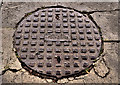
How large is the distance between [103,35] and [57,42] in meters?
0.83

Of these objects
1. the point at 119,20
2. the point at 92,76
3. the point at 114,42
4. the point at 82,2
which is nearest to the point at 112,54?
the point at 114,42

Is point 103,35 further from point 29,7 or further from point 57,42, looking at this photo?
point 29,7

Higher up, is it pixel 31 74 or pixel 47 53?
pixel 47 53

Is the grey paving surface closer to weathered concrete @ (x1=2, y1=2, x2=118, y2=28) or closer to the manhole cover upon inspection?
weathered concrete @ (x1=2, y1=2, x2=118, y2=28)

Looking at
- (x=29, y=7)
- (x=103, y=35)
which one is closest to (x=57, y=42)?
(x=103, y=35)

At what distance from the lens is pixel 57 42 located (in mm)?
2801

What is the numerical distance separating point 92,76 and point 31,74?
90cm

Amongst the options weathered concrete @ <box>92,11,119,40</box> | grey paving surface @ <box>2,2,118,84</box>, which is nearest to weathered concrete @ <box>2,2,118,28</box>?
grey paving surface @ <box>2,2,118,84</box>

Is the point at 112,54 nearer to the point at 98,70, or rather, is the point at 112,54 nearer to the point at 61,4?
the point at 98,70

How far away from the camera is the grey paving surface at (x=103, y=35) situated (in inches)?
98.9

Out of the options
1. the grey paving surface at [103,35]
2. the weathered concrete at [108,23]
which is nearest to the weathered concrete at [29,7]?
the grey paving surface at [103,35]

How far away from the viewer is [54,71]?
2.53 metres

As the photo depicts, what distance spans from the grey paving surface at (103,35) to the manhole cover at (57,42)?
12cm

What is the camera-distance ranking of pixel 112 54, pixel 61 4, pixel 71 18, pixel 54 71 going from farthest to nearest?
pixel 61 4 < pixel 71 18 < pixel 112 54 < pixel 54 71
